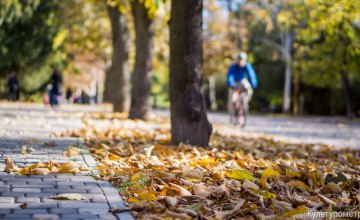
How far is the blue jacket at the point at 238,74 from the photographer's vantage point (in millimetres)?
14531

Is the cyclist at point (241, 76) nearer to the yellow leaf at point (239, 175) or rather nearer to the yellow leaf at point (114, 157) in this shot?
the yellow leaf at point (114, 157)

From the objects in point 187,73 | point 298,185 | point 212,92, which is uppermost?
point 187,73

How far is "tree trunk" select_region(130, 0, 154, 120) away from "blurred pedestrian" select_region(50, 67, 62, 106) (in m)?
7.84

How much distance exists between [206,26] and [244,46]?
16.3ft

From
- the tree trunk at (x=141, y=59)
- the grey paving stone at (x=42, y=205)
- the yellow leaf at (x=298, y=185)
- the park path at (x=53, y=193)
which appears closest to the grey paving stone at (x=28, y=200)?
the park path at (x=53, y=193)

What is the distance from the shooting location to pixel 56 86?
76.1 feet

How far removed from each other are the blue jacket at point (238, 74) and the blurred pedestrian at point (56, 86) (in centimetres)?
1026

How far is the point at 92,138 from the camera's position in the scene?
9.35 metres

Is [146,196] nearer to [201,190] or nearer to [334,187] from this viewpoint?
[201,190]

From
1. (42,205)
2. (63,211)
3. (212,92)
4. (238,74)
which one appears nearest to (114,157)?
(42,205)

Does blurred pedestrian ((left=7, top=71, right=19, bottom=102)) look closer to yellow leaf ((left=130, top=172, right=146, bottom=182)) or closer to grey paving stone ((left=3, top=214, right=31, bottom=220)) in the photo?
yellow leaf ((left=130, top=172, right=146, bottom=182))

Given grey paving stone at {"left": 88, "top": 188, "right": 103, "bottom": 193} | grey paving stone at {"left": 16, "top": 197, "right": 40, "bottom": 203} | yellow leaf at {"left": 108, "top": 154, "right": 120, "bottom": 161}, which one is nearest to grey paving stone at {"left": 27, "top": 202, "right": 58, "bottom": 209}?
grey paving stone at {"left": 16, "top": 197, "right": 40, "bottom": 203}

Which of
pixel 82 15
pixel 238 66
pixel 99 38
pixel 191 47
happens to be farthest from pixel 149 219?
pixel 99 38

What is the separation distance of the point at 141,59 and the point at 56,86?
8.46 meters
